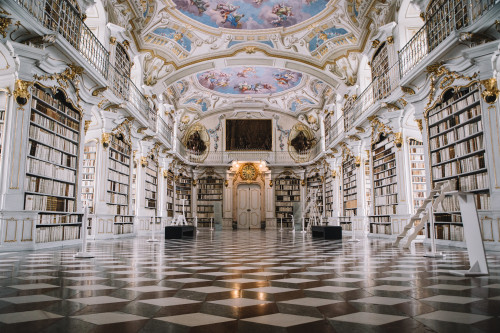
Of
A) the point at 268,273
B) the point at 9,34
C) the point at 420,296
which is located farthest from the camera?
the point at 9,34

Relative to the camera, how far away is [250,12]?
12.5m

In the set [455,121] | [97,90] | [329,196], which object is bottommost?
[329,196]

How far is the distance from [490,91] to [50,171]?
27.9ft

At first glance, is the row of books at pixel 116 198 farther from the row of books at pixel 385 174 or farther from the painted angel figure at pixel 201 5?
the row of books at pixel 385 174

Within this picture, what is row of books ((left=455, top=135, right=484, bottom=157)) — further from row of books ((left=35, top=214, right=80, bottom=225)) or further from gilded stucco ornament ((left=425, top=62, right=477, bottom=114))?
row of books ((left=35, top=214, right=80, bottom=225))

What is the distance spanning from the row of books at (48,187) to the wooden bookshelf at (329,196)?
11.4m

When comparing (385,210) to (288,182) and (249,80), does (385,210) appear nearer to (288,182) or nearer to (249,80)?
(249,80)

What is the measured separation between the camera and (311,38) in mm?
13188

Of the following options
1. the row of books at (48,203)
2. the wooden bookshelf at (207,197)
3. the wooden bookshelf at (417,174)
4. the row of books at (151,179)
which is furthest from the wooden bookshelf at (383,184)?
the wooden bookshelf at (207,197)

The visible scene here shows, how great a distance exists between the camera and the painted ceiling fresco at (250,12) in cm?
1189

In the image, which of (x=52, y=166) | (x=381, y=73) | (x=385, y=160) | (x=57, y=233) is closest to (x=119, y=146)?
(x=52, y=166)

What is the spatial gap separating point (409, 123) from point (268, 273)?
788cm

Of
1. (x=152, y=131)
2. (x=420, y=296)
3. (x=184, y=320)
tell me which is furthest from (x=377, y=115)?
(x=184, y=320)

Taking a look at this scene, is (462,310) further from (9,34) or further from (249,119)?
(249,119)
